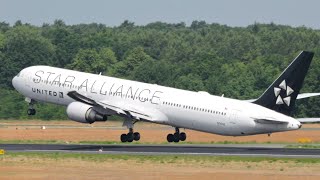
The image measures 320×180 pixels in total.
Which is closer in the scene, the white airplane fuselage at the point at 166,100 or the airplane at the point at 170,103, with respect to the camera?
the airplane at the point at 170,103

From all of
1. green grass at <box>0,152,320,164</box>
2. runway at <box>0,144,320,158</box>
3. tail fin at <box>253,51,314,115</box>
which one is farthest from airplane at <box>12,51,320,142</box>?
green grass at <box>0,152,320,164</box>

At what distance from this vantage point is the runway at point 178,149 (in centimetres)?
9444

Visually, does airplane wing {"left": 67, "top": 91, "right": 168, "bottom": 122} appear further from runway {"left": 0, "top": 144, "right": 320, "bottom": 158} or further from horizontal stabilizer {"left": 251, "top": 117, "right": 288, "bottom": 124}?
horizontal stabilizer {"left": 251, "top": 117, "right": 288, "bottom": 124}

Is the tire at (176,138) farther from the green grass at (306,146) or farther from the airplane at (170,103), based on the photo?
the green grass at (306,146)

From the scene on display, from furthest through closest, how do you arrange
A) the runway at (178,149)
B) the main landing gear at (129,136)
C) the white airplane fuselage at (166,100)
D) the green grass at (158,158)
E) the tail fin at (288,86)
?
the main landing gear at (129,136) → the white airplane fuselage at (166,100) → the tail fin at (288,86) → the runway at (178,149) → the green grass at (158,158)

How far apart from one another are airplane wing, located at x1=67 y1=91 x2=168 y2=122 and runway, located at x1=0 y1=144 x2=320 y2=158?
4.06m

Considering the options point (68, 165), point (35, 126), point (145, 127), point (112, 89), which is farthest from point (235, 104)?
point (35, 126)

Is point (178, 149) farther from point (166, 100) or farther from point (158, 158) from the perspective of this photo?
point (158, 158)

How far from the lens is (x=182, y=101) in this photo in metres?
108

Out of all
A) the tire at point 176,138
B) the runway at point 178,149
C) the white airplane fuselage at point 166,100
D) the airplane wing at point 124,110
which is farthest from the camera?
the tire at point 176,138

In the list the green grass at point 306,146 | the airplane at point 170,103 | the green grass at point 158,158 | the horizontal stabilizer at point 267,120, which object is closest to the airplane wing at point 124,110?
the airplane at point 170,103

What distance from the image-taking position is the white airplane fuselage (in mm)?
102619

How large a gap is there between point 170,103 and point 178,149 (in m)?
9.80

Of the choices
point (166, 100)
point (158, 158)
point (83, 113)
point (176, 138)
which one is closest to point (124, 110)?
point (166, 100)
